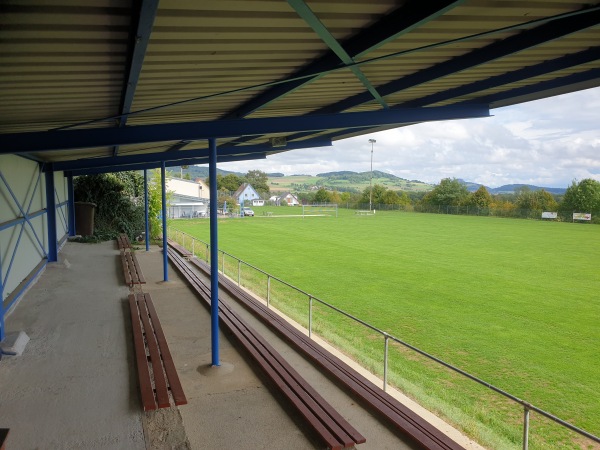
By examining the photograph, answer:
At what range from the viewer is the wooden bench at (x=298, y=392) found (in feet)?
15.5

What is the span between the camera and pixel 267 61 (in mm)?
3969

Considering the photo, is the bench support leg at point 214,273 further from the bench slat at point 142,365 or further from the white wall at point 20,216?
the white wall at point 20,216

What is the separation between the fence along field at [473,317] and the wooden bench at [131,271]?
13.6 feet

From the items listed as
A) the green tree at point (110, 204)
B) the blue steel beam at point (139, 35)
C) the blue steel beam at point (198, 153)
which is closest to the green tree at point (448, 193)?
the green tree at point (110, 204)

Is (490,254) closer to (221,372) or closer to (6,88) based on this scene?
(221,372)

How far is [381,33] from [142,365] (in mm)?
5529

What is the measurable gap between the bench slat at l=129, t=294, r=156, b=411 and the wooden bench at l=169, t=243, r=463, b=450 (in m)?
2.64

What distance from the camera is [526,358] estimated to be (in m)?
9.71

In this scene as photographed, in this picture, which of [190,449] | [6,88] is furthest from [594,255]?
[6,88]

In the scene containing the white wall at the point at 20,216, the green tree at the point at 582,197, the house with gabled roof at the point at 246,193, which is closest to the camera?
the white wall at the point at 20,216

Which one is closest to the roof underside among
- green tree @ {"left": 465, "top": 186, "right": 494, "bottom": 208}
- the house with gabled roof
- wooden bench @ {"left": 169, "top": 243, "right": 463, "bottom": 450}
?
wooden bench @ {"left": 169, "top": 243, "right": 463, "bottom": 450}

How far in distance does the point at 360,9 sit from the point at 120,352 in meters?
6.50

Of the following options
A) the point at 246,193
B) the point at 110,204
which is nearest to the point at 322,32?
the point at 110,204

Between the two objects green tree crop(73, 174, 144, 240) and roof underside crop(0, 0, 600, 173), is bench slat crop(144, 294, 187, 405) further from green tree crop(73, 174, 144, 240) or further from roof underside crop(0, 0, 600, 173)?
green tree crop(73, 174, 144, 240)
